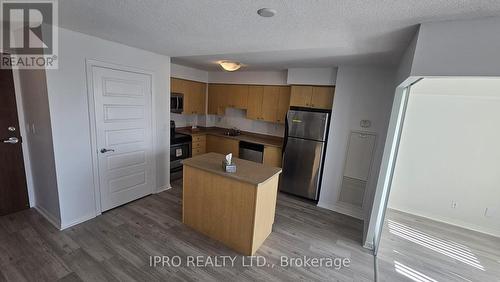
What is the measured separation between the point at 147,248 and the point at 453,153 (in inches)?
158

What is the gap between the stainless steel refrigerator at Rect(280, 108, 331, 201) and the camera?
138 inches

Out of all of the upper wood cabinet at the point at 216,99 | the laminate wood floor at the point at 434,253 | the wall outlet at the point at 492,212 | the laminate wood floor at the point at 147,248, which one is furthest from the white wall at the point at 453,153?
the upper wood cabinet at the point at 216,99

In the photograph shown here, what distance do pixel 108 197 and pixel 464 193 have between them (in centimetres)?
489

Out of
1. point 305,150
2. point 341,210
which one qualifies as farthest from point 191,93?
point 341,210

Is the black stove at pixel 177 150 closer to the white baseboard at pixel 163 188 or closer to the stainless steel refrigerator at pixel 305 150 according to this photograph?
the white baseboard at pixel 163 188

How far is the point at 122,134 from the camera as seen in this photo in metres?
2.95

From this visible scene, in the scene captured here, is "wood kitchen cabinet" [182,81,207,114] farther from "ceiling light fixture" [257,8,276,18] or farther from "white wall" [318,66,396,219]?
"ceiling light fixture" [257,8,276,18]

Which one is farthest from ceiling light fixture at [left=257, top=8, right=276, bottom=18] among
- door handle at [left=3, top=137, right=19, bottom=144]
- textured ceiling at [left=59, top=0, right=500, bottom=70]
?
door handle at [left=3, top=137, right=19, bottom=144]

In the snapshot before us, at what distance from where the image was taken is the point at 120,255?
216 cm

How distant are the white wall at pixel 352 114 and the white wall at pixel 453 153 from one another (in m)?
0.39

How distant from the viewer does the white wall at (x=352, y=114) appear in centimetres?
298

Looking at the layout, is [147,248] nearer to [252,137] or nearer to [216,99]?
[252,137]

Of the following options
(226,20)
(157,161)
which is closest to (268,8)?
(226,20)

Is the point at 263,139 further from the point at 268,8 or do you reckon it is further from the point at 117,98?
the point at 268,8
